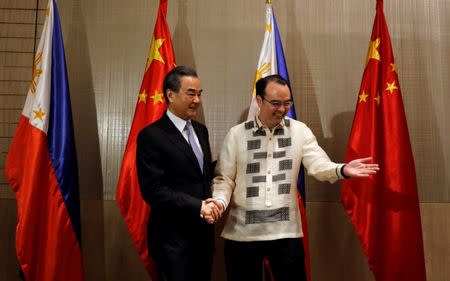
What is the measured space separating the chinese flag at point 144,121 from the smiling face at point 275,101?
2.43 feet

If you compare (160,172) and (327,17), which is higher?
(327,17)

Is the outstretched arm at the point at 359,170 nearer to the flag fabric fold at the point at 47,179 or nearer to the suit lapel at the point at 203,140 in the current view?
the suit lapel at the point at 203,140

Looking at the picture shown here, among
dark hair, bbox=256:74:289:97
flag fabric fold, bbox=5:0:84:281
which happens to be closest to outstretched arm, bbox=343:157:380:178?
dark hair, bbox=256:74:289:97

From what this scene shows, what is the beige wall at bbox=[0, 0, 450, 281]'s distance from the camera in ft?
9.02

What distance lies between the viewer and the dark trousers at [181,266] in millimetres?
1810

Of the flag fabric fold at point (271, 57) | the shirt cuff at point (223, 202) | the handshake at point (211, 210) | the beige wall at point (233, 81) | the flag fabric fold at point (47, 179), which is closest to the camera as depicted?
the handshake at point (211, 210)

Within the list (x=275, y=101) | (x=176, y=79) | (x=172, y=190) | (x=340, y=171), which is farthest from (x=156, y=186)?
(x=340, y=171)

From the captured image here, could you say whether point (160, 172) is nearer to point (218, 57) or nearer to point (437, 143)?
point (218, 57)

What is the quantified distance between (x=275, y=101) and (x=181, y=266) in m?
0.88

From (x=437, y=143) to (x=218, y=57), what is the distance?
1582 mm

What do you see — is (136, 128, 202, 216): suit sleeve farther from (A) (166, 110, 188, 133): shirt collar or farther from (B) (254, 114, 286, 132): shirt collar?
(B) (254, 114, 286, 132): shirt collar

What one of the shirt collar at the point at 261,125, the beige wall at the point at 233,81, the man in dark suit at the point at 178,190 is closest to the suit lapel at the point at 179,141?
the man in dark suit at the point at 178,190

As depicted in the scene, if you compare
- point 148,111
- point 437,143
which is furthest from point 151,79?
point 437,143

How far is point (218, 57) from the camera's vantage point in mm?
2871
